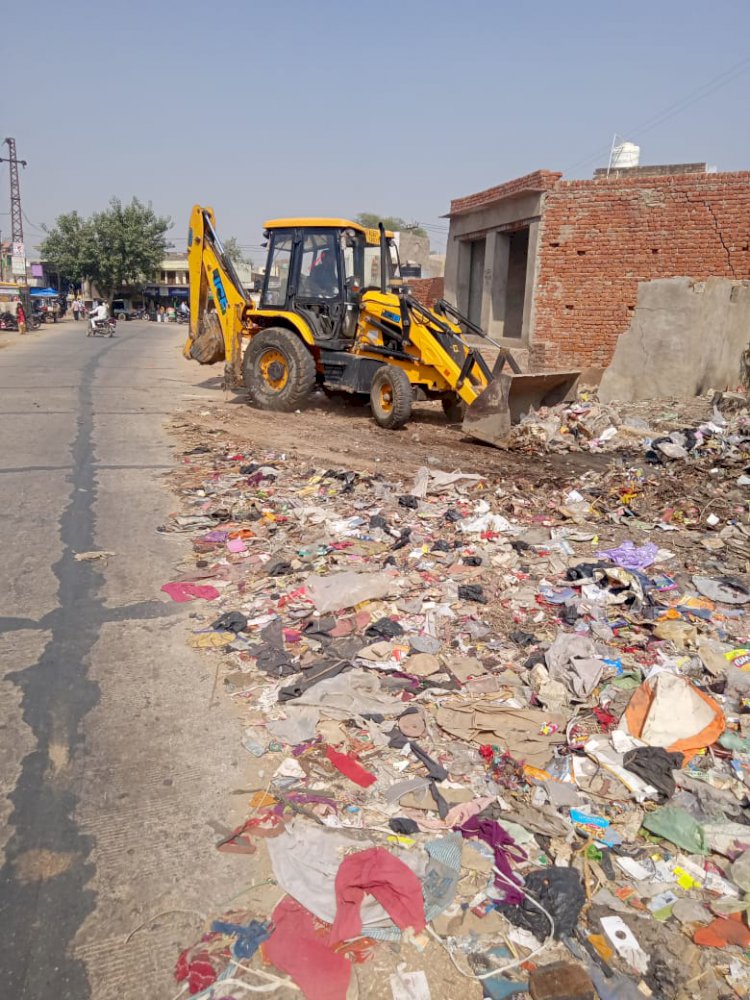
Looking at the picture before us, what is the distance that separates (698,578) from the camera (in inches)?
196

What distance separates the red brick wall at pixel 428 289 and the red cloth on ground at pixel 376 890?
18411 mm

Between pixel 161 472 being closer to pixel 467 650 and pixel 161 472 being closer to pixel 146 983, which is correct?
pixel 467 650

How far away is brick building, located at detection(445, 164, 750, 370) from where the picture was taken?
472 inches

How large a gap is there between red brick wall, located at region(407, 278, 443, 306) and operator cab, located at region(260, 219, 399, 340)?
9.65 m

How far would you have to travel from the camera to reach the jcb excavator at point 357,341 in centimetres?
925

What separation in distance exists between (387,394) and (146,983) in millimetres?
8225

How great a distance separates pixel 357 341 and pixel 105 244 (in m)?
50.2

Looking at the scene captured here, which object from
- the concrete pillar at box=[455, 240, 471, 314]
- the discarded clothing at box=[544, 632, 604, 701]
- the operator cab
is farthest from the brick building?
the discarded clothing at box=[544, 632, 604, 701]

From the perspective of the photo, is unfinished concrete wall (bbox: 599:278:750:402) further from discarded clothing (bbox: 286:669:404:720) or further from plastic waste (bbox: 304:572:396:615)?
discarded clothing (bbox: 286:669:404:720)

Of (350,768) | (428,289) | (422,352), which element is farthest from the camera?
(428,289)

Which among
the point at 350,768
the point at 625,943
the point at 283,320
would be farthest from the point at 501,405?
the point at 625,943

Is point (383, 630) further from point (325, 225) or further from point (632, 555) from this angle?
point (325, 225)

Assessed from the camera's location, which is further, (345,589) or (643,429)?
(643,429)

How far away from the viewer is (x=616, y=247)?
42.7 ft
